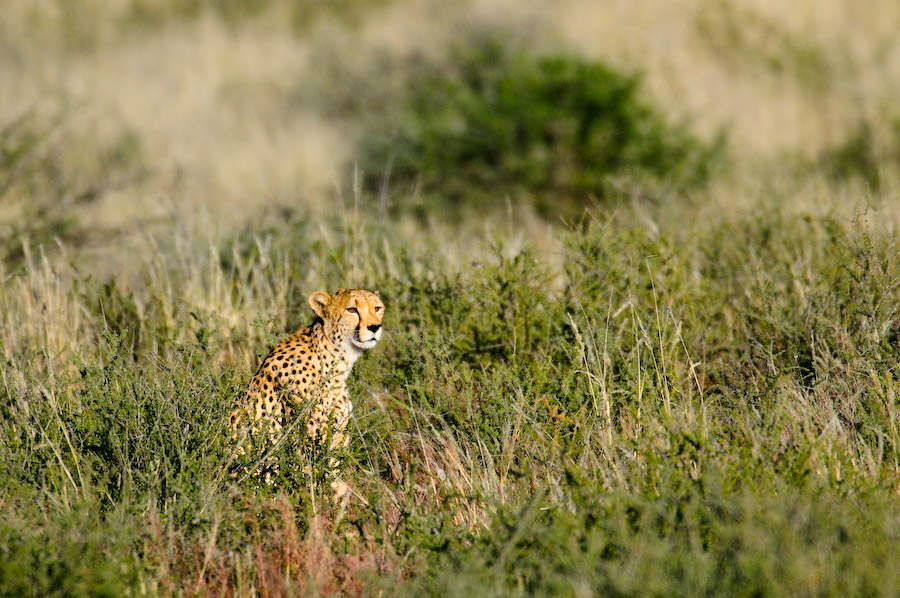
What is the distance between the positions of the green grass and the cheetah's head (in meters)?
0.23

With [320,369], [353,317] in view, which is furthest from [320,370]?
[353,317]

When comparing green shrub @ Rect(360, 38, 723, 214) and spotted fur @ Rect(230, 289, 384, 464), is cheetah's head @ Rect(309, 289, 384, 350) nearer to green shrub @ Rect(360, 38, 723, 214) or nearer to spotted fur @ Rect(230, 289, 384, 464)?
spotted fur @ Rect(230, 289, 384, 464)

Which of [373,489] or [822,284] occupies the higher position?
[822,284]

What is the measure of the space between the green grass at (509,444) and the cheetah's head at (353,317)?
0.75 feet

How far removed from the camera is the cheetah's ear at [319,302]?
4.32 m

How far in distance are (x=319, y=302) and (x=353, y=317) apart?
0.23 m

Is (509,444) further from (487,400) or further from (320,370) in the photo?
(320,370)

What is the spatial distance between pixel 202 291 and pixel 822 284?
3346mm

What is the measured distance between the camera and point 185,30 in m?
19.3

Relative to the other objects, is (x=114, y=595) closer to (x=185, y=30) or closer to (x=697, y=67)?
(x=697, y=67)

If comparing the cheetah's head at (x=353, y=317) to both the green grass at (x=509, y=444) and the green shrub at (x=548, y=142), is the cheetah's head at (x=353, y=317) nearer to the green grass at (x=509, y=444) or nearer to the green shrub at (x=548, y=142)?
the green grass at (x=509, y=444)

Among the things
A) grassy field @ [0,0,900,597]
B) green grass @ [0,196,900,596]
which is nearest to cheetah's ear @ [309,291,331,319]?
grassy field @ [0,0,900,597]

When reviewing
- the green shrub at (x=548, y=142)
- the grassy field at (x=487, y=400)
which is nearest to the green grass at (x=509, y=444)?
the grassy field at (x=487, y=400)

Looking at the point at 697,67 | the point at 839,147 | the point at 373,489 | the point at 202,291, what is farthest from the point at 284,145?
the point at 373,489
